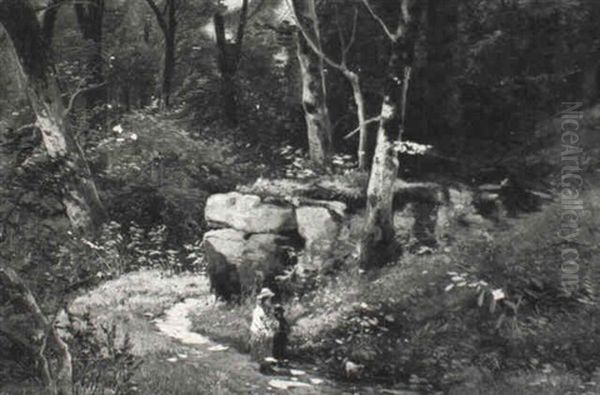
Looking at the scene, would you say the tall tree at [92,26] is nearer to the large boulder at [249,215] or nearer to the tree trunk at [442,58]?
the large boulder at [249,215]

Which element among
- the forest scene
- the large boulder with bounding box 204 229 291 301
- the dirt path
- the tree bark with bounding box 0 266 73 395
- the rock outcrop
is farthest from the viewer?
the rock outcrop

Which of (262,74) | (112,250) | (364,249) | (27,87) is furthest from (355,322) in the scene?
(262,74)

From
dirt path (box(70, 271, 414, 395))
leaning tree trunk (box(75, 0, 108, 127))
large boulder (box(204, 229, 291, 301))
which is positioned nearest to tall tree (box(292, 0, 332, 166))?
large boulder (box(204, 229, 291, 301))

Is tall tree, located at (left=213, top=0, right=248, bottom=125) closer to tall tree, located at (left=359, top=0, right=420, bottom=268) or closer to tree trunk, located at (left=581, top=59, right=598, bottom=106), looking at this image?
tree trunk, located at (left=581, top=59, right=598, bottom=106)

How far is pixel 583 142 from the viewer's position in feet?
45.5

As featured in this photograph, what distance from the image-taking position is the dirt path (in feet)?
25.1

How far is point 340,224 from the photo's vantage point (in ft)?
40.8

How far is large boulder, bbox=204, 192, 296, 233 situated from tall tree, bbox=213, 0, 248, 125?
8.95 meters

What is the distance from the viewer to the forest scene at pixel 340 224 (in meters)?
7.18

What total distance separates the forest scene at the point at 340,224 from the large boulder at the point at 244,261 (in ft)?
0.13

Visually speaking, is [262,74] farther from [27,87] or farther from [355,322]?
[355,322]

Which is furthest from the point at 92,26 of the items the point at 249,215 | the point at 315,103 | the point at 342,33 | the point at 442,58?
the point at 249,215

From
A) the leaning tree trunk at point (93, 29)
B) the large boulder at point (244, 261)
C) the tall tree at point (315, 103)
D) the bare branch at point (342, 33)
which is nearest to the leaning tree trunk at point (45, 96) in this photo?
the large boulder at point (244, 261)

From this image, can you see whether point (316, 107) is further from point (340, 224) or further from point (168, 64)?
point (168, 64)
